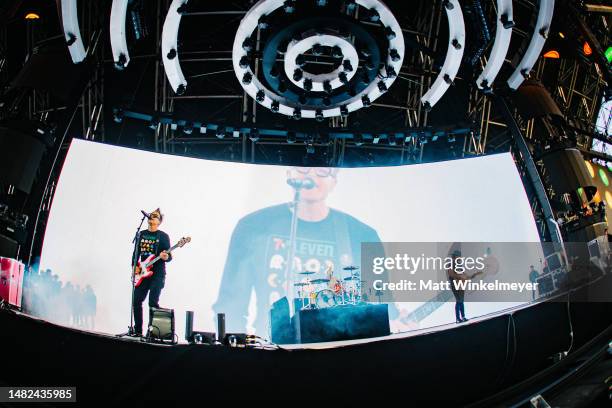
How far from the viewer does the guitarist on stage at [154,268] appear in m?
6.97

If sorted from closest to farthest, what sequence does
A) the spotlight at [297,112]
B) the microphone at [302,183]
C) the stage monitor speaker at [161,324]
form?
the stage monitor speaker at [161,324]
the spotlight at [297,112]
the microphone at [302,183]

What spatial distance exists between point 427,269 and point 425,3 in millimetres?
6612

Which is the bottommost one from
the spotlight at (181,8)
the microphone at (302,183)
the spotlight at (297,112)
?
the microphone at (302,183)

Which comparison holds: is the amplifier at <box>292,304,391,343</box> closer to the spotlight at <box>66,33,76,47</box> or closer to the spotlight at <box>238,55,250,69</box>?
the spotlight at <box>238,55,250,69</box>

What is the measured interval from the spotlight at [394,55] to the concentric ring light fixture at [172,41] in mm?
3102

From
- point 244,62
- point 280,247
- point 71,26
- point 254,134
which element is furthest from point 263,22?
point 280,247

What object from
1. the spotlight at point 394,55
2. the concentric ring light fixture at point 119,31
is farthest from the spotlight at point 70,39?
the spotlight at point 394,55

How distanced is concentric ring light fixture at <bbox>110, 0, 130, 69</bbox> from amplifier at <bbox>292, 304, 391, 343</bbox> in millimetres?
4646

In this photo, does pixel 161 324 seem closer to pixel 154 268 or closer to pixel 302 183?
pixel 154 268

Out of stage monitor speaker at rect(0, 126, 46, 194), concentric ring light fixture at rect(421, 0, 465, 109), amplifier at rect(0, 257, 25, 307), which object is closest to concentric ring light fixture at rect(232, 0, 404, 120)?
concentric ring light fixture at rect(421, 0, 465, 109)

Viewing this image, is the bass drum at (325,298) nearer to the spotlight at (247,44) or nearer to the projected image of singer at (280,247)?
the projected image of singer at (280,247)

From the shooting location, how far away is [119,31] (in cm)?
638

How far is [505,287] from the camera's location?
8016 millimetres

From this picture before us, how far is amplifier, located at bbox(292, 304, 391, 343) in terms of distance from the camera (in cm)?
621
